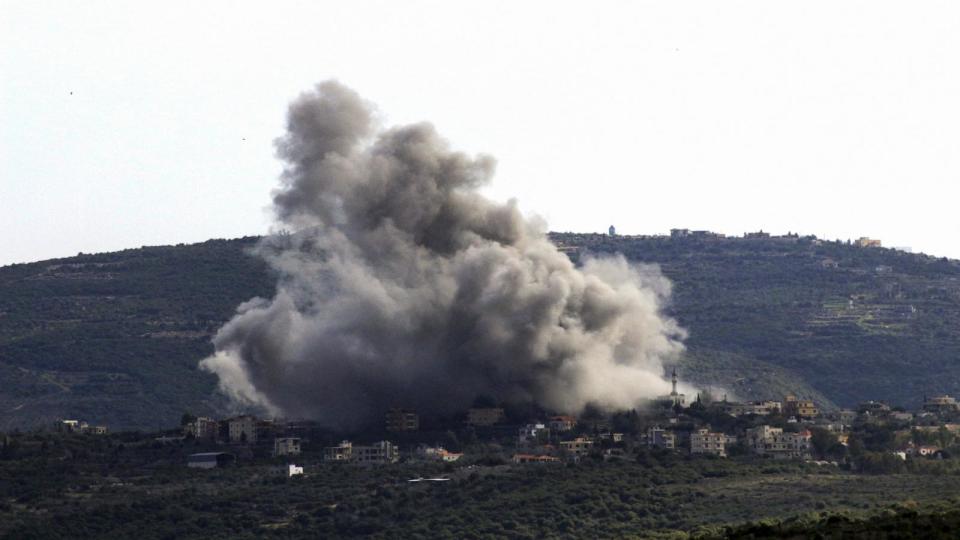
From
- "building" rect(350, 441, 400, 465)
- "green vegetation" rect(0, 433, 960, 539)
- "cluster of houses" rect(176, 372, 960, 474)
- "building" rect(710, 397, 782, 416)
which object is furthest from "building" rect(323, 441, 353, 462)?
"building" rect(710, 397, 782, 416)

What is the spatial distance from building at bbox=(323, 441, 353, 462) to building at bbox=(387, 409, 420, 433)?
2.57m

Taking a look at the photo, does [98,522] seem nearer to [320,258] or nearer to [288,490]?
[288,490]

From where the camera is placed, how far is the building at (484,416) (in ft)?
353

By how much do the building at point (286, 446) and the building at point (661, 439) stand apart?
13781 mm

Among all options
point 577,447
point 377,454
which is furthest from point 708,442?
point 377,454

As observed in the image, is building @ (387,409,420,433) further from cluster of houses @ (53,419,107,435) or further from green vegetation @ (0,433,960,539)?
cluster of houses @ (53,419,107,435)

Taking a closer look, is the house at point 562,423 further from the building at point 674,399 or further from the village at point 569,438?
the building at point 674,399

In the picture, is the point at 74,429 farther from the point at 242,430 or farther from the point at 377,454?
the point at 377,454

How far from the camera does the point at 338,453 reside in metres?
106

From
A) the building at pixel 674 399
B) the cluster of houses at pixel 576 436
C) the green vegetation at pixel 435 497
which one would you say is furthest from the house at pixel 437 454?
the building at pixel 674 399

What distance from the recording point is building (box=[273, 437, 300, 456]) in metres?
107

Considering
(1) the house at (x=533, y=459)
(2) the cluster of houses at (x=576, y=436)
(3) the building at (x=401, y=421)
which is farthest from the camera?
(3) the building at (x=401, y=421)

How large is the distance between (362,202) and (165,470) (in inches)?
659

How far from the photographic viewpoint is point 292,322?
114 metres
